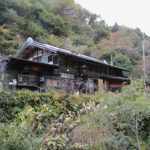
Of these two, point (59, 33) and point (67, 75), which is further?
point (59, 33)

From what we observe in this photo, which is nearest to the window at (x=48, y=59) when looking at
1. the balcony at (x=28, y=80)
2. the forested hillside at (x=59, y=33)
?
the balcony at (x=28, y=80)

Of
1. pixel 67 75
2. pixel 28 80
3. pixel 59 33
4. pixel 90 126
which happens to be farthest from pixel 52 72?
pixel 59 33

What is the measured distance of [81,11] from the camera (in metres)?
38.2

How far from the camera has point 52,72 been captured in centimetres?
1240

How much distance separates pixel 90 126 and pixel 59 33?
26.1 m

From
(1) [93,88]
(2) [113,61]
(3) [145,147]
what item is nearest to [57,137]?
(3) [145,147]

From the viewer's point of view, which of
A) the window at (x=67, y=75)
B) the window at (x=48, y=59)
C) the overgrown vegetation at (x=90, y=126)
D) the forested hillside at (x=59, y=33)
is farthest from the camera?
the forested hillside at (x=59, y=33)

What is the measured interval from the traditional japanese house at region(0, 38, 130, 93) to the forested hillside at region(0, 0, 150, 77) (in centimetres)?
748

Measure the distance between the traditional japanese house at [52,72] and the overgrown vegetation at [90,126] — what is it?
4773 mm

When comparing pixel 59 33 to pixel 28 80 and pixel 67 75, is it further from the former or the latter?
pixel 28 80

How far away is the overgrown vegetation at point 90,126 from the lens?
7.53 feet

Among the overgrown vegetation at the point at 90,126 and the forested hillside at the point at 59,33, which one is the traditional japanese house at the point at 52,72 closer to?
the overgrown vegetation at the point at 90,126

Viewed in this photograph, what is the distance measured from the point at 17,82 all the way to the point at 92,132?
8.40 metres

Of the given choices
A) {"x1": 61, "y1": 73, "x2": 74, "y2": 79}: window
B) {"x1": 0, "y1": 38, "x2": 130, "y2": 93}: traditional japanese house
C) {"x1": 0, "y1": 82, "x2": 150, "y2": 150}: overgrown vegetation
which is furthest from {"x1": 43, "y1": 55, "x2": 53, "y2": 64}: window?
{"x1": 0, "y1": 82, "x2": 150, "y2": 150}: overgrown vegetation
